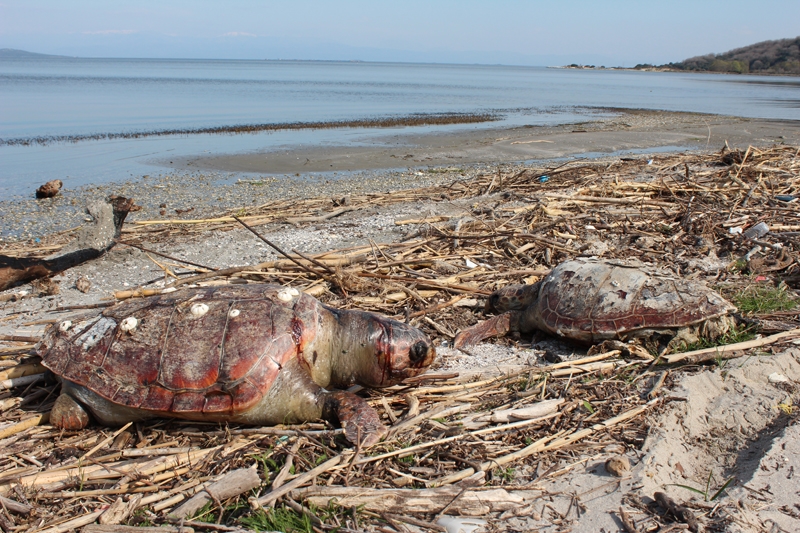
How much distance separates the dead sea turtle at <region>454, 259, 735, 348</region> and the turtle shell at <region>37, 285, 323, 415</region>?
191cm

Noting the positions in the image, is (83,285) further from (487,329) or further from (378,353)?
(487,329)

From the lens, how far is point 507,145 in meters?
21.1

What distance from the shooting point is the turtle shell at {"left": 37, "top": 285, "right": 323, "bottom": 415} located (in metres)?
3.49

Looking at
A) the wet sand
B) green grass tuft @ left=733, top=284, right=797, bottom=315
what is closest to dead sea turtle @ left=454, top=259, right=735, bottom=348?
green grass tuft @ left=733, top=284, right=797, bottom=315

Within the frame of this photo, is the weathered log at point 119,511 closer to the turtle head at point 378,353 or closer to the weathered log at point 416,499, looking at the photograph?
the weathered log at point 416,499

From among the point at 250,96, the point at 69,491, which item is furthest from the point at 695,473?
the point at 250,96

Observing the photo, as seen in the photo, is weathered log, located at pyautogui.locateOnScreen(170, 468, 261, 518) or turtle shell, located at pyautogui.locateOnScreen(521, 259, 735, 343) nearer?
weathered log, located at pyautogui.locateOnScreen(170, 468, 261, 518)

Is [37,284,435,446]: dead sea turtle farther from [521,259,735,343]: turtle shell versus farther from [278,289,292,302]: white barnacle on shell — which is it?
[521,259,735,343]: turtle shell

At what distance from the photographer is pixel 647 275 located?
4984 mm

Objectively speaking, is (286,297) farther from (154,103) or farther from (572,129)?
(154,103)

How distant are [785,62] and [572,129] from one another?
4360 inches

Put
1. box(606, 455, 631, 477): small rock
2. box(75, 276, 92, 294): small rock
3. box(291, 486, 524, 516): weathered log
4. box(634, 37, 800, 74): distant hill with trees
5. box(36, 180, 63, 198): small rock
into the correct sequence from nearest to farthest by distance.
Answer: box(291, 486, 524, 516): weathered log
box(606, 455, 631, 477): small rock
box(75, 276, 92, 294): small rock
box(36, 180, 63, 198): small rock
box(634, 37, 800, 74): distant hill with trees

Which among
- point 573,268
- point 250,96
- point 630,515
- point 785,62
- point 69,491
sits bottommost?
point 69,491

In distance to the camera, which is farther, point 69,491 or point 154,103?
point 154,103
